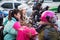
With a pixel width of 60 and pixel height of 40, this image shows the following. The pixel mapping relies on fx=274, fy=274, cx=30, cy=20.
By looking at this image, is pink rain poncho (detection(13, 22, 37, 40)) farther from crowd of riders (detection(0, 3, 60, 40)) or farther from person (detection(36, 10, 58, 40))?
person (detection(36, 10, 58, 40))

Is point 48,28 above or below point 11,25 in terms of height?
above

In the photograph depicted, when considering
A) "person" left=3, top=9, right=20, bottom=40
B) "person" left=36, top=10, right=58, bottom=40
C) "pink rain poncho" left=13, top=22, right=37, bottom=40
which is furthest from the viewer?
"person" left=3, top=9, right=20, bottom=40

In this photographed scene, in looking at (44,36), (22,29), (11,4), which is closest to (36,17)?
(22,29)

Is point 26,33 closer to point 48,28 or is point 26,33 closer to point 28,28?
point 28,28

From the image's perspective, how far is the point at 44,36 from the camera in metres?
4.20

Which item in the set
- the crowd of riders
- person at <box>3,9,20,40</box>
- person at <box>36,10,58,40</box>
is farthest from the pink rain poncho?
person at <box>36,10,58,40</box>

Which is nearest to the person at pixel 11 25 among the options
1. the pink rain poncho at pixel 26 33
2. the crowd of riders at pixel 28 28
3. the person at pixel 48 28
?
the crowd of riders at pixel 28 28

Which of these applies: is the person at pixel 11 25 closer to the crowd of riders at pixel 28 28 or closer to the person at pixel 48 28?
the crowd of riders at pixel 28 28

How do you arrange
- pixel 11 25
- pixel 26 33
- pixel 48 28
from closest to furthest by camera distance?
pixel 48 28, pixel 26 33, pixel 11 25

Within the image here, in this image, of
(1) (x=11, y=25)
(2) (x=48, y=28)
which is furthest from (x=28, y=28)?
(2) (x=48, y=28)

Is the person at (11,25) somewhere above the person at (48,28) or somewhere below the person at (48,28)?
below

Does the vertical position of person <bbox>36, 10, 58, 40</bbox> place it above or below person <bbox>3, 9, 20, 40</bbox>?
above

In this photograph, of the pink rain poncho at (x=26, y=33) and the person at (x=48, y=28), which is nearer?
the person at (x=48, y=28)

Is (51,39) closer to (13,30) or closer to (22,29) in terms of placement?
(22,29)
